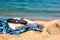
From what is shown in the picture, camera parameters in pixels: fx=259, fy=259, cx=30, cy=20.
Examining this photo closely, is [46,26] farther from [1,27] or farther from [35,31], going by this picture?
[1,27]

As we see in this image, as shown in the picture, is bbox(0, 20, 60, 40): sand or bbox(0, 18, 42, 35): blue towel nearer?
bbox(0, 20, 60, 40): sand

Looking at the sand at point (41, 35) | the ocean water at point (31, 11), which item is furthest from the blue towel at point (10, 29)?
the ocean water at point (31, 11)

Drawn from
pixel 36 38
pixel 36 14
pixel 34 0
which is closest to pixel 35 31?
pixel 36 38

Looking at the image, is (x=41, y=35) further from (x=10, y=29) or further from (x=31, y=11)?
(x=31, y=11)

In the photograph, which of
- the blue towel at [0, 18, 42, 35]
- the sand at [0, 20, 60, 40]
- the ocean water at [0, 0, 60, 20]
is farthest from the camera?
the ocean water at [0, 0, 60, 20]

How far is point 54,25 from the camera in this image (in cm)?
730

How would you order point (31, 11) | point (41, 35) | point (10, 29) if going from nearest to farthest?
point (41, 35) < point (10, 29) < point (31, 11)

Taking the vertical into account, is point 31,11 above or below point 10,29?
below

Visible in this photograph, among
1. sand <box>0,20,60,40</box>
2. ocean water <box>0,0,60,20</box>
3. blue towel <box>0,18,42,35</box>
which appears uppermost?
blue towel <box>0,18,42,35</box>

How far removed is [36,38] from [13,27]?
3.59ft

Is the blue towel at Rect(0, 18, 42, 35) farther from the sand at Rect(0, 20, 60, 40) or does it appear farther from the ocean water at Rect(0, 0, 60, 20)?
the ocean water at Rect(0, 0, 60, 20)

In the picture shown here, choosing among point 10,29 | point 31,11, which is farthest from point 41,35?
point 31,11

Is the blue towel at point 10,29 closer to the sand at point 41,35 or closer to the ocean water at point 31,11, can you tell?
the sand at point 41,35

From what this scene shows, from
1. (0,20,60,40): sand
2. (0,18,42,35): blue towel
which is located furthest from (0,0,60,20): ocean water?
(0,18,42,35): blue towel
